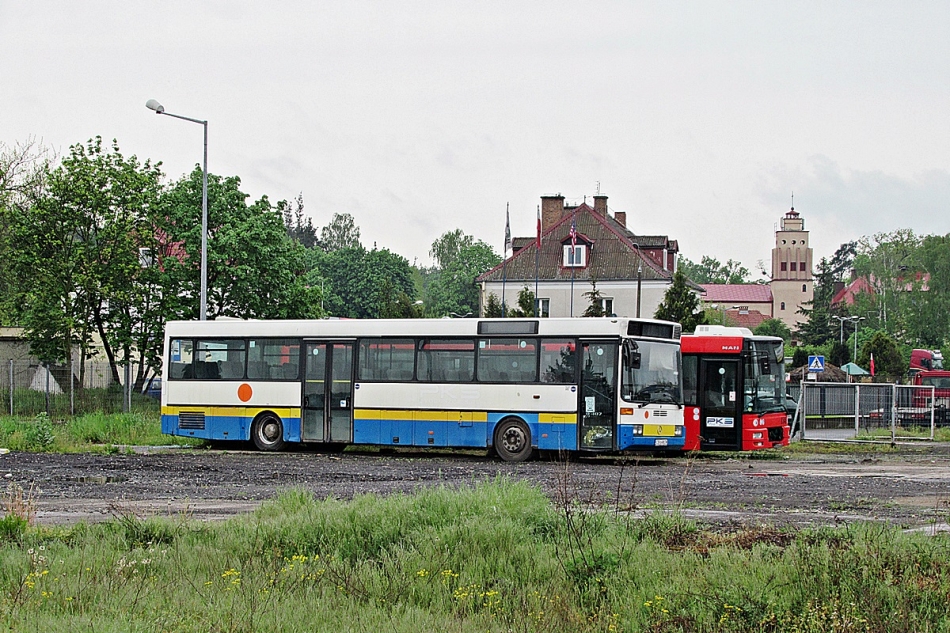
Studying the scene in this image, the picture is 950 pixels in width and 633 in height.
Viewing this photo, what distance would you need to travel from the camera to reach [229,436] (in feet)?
83.1

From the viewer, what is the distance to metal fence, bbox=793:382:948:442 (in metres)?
32.1

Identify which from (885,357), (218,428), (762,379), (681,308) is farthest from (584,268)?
(218,428)

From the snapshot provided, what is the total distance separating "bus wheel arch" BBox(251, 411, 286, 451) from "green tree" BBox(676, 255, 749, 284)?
159 m

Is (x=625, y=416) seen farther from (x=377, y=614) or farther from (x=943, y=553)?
(x=377, y=614)

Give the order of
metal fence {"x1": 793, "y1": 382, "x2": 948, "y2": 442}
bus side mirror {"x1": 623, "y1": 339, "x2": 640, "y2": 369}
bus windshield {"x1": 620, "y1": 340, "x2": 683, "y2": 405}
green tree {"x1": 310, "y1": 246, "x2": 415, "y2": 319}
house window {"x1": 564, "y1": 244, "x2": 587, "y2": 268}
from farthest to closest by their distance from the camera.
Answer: green tree {"x1": 310, "y1": 246, "x2": 415, "y2": 319} < house window {"x1": 564, "y1": 244, "x2": 587, "y2": 268} < metal fence {"x1": 793, "y1": 382, "x2": 948, "y2": 442} < bus windshield {"x1": 620, "y1": 340, "x2": 683, "y2": 405} < bus side mirror {"x1": 623, "y1": 339, "x2": 640, "y2": 369}

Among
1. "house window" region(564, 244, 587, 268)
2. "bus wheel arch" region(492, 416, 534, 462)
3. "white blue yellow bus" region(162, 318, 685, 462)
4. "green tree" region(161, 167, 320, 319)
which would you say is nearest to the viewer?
"white blue yellow bus" region(162, 318, 685, 462)

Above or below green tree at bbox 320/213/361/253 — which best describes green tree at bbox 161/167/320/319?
below

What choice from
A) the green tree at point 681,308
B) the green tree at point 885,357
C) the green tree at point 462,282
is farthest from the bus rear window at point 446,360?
the green tree at point 462,282

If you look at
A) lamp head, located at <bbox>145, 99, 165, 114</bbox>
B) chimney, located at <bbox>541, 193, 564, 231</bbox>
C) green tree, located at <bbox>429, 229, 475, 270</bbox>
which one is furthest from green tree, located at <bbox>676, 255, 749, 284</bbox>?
lamp head, located at <bbox>145, 99, 165, 114</bbox>

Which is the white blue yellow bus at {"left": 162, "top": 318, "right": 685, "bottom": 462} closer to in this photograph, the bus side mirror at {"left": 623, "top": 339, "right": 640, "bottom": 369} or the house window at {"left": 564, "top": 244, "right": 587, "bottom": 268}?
the bus side mirror at {"left": 623, "top": 339, "right": 640, "bottom": 369}

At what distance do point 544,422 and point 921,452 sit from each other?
36.7ft

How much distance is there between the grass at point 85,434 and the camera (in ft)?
82.1

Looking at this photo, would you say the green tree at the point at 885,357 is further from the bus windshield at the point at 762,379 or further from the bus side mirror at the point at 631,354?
the bus side mirror at the point at 631,354

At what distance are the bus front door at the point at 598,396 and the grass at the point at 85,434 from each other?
10.5 meters
